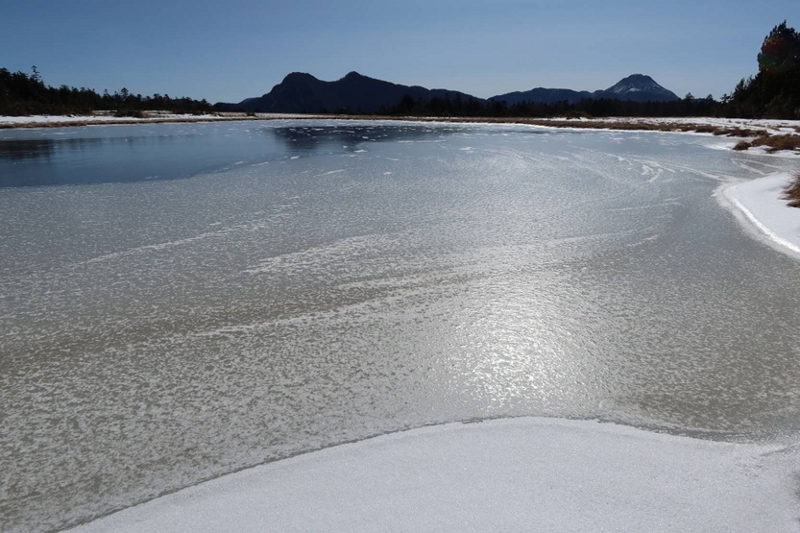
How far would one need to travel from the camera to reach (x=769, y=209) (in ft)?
32.2

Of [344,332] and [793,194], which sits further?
[793,194]

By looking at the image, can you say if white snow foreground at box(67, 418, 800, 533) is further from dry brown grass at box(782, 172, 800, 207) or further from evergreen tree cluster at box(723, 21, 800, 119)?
evergreen tree cluster at box(723, 21, 800, 119)

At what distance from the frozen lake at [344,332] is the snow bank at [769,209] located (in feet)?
1.66

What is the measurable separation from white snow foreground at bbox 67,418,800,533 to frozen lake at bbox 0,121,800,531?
0.19 metres

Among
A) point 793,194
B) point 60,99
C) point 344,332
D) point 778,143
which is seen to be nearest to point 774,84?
point 778,143

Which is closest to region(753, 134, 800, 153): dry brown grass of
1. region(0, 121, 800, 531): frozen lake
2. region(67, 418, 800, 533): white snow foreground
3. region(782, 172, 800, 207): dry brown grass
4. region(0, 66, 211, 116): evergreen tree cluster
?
region(782, 172, 800, 207): dry brown grass

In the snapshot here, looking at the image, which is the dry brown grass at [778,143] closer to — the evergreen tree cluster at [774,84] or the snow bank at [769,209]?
the snow bank at [769,209]

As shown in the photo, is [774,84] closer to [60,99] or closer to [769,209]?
[769,209]

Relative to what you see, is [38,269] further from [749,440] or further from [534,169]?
[534,169]

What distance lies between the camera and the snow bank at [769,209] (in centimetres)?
792

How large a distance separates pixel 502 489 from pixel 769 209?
10.3 m

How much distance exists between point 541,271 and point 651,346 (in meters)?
2.13

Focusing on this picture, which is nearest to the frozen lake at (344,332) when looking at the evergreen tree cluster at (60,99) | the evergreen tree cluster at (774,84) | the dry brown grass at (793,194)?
the dry brown grass at (793,194)

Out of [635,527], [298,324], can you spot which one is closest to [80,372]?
[298,324]
